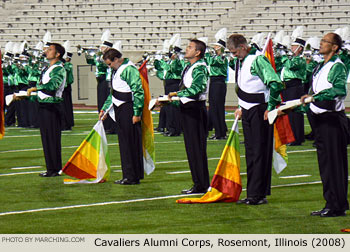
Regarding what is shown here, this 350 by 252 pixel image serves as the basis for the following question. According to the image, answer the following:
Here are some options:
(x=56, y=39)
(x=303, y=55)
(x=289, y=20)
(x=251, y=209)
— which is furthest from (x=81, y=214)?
(x=56, y=39)

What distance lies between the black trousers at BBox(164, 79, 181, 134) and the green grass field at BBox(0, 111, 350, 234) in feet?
13.2

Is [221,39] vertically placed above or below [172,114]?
above

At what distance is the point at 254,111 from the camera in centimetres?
775

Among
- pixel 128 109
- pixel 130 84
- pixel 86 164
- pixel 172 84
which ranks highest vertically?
pixel 130 84

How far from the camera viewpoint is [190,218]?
725 centimetres

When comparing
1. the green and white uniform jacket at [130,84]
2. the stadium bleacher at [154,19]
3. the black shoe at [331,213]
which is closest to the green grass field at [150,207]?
the black shoe at [331,213]

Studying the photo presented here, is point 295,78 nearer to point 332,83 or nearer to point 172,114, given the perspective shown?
point 172,114

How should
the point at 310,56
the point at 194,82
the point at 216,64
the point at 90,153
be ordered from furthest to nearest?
1. the point at 216,64
2. the point at 310,56
3. the point at 90,153
4. the point at 194,82

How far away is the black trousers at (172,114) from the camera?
15656 millimetres

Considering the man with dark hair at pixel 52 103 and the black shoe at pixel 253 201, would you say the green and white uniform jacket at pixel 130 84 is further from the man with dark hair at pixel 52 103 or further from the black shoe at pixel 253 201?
the black shoe at pixel 253 201

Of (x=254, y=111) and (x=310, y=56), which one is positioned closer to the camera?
(x=254, y=111)

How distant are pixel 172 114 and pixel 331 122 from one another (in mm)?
8766

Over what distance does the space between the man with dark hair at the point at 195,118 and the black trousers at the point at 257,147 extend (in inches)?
32.7

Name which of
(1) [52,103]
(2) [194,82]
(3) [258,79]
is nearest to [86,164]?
(1) [52,103]
